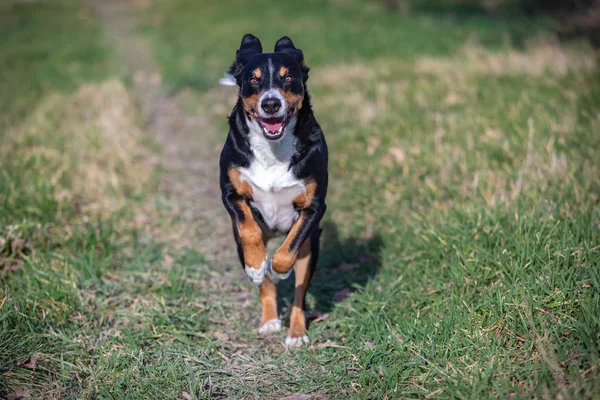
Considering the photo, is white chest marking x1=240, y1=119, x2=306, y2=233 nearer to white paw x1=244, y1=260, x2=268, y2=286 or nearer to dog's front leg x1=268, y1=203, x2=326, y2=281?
dog's front leg x1=268, y1=203, x2=326, y2=281

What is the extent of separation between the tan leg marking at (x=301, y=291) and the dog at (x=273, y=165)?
234 mm

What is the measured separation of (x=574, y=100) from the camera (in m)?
7.29

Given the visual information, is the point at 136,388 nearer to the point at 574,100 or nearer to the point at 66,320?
the point at 66,320

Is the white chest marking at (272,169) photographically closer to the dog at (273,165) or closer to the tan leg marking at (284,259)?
the dog at (273,165)

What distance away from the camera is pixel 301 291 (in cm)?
412

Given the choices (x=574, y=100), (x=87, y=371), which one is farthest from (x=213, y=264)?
(x=574, y=100)

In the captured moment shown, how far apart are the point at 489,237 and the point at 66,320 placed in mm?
2983

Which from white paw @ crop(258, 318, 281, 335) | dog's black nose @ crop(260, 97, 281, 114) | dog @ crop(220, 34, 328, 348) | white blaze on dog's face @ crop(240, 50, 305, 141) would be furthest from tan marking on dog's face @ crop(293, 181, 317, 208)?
white paw @ crop(258, 318, 281, 335)

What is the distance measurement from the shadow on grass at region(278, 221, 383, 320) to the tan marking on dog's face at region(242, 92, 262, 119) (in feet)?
5.24

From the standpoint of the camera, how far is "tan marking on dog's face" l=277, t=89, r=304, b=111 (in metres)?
3.59

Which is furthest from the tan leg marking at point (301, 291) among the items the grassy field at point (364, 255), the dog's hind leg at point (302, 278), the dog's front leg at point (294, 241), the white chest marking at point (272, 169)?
the white chest marking at point (272, 169)

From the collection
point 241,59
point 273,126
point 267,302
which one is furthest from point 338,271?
point 241,59

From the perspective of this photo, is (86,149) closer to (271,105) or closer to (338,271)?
Result: (338,271)

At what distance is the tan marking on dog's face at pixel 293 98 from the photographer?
3593 mm
